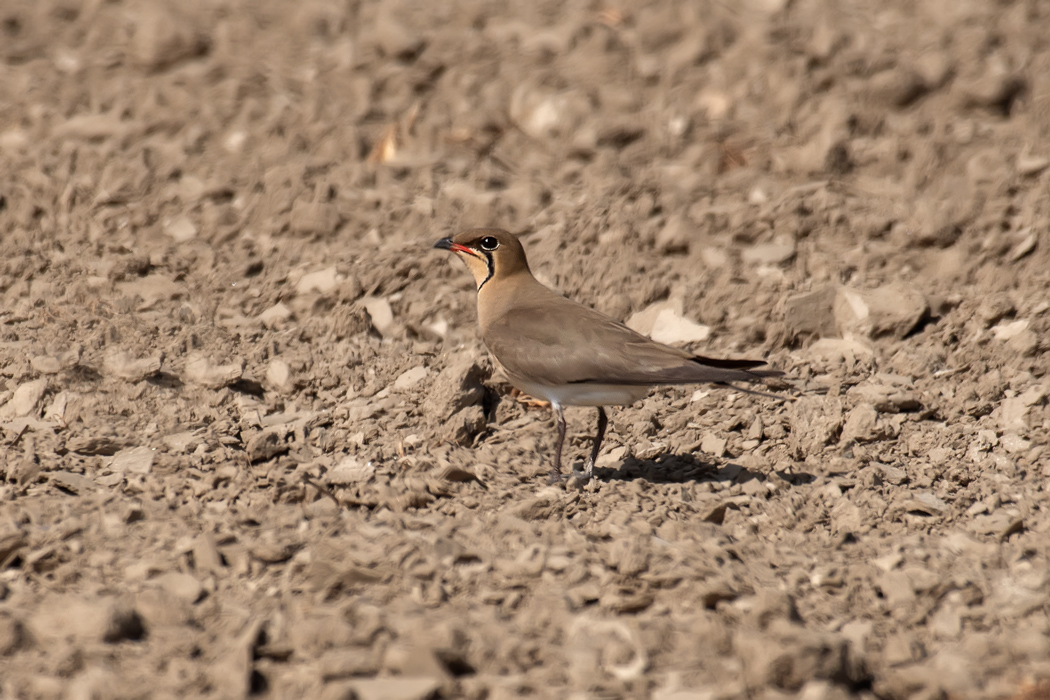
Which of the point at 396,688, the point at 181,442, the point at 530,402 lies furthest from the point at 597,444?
the point at 396,688

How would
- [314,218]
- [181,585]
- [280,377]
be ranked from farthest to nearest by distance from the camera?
[314,218]
[280,377]
[181,585]

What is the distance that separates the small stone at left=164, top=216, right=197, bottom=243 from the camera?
294 inches

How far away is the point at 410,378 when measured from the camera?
20.9 feet

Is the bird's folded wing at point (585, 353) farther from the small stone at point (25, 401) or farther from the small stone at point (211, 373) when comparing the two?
the small stone at point (25, 401)

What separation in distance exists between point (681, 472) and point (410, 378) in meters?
1.61

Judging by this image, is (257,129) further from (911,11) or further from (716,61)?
(911,11)

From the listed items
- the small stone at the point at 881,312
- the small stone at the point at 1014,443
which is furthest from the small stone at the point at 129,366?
the small stone at the point at 1014,443

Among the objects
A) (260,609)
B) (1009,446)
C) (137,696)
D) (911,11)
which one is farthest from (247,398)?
(911,11)

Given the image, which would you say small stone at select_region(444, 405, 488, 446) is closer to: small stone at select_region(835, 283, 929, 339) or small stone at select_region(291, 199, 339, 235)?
small stone at select_region(291, 199, 339, 235)

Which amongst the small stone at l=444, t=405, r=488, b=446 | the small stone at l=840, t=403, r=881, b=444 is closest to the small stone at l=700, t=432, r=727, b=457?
the small stone at l=840, t=403, r=881, b=444

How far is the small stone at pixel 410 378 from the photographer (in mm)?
6320

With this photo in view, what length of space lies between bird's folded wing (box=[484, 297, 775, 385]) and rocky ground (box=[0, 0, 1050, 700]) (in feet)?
1.28

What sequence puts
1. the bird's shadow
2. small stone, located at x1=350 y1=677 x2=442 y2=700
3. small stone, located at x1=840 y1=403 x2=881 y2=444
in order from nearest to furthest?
Answer: small stone, located at x1=350 y1=677 x2=442 y2=700, the bird's shadow, small stone, located at x1=840 y1=403 x2=881 y2=444

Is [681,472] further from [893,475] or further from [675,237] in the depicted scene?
[675,237]
